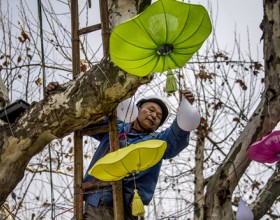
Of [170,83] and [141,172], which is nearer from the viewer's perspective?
[170,83]

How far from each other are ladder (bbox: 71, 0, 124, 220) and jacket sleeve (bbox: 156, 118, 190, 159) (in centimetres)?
39

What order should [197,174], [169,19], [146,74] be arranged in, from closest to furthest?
[169,19], [146,74], [197,174]

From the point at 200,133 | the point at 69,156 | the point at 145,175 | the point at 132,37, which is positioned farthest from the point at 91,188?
the point at 69,156

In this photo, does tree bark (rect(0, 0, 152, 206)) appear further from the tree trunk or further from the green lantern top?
the tree trunk

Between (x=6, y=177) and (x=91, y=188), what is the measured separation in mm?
525

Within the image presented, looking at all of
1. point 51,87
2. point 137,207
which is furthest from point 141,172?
point 51,87

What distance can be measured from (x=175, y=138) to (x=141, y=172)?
30 centimetres

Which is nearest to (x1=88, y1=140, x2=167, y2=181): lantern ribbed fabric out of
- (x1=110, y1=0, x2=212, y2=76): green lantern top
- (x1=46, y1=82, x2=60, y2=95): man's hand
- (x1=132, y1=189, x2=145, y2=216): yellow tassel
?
(x1=132, y1=189, x2=145, y2=216): yellow tassel

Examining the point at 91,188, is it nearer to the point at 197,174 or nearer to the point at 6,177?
the point at 6,177

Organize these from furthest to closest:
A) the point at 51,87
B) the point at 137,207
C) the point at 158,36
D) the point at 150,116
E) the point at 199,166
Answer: the point at 199,166 → the point at 150,116 → the point at 51,87 → the point at 137,207 → the point at 158,36

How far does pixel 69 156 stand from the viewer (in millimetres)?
6672

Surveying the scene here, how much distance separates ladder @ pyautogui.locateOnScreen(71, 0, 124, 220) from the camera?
9.05ft

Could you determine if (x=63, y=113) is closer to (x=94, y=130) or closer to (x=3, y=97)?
(x=94, y=130)

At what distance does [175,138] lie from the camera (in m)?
3.00
